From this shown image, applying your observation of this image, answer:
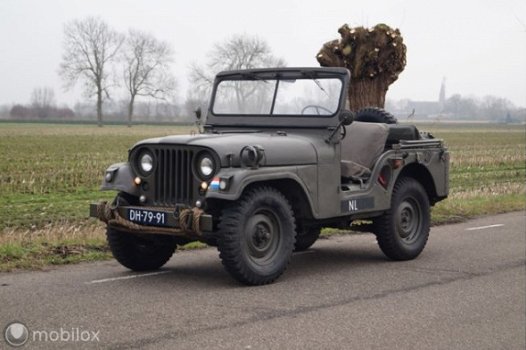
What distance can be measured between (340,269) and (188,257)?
1.88 m

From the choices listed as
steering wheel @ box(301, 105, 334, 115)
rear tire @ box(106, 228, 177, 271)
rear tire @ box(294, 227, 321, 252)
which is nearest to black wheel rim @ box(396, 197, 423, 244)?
rear tire @ box(294, 227, 321, 252)

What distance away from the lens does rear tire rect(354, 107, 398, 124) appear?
11.0 m

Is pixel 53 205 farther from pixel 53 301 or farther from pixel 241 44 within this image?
pixel 241 44

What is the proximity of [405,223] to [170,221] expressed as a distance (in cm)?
354

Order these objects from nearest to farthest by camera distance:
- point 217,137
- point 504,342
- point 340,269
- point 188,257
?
point 504,342 → point 217,137 → point 340,269 → point 188,257

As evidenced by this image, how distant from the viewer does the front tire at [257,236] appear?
795 centimetres

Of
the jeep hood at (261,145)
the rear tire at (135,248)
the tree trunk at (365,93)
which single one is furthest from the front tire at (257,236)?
the tree trunk at (365,93)

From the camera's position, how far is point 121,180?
8820 millimetres

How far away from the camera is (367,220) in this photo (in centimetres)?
1035

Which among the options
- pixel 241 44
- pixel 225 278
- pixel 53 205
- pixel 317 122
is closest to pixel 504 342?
pixel 225 278

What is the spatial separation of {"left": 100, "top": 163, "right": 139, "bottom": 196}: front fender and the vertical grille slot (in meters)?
0.29

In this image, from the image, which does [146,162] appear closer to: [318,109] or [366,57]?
[318,109]

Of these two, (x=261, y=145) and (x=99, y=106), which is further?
(x=99, y=106)

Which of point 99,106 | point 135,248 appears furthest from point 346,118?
point 99,106
